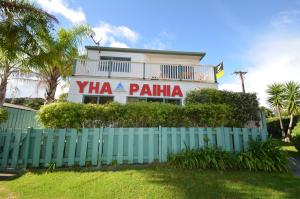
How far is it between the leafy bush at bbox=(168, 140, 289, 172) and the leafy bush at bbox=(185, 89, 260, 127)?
3341mm

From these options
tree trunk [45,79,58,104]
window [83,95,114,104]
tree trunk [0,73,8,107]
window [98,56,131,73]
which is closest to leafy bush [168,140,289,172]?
window [83,95,114,104]

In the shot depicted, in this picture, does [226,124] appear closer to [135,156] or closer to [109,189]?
[135,156]

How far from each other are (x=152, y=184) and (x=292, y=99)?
16382 mm

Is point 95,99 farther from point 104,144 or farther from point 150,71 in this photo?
point 104,144

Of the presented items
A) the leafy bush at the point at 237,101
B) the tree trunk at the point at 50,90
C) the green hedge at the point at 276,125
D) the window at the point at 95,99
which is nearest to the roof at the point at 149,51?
the tree trunk at the point at 50,90

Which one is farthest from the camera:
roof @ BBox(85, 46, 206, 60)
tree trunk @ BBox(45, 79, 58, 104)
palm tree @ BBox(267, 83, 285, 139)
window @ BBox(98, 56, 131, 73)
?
palm tree @ BBox(267, 83, 285, 139)

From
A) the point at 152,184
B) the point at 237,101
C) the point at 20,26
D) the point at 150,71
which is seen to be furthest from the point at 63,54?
the point at 237,101

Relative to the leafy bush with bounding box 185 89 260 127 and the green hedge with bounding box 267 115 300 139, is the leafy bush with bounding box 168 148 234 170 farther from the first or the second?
the green hedge with bounding box 267 115 300 139

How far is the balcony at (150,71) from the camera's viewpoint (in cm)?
1258

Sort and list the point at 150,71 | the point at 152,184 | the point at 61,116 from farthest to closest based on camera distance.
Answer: the point at 150,71
the point at 61,116
the point at 152,184

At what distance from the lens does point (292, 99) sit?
Result: 16.1m

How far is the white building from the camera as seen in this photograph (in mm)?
11930

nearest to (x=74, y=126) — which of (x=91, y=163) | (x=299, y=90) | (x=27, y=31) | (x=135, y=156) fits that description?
(x=91, y=163)

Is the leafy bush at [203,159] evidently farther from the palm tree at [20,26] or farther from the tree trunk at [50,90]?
the tree trunk at [50,90]
